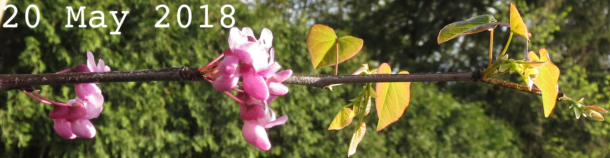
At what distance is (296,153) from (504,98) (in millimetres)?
4896

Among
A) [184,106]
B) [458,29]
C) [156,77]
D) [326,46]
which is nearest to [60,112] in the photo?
[156,77]

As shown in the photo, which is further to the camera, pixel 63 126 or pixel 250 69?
pixel 63 126

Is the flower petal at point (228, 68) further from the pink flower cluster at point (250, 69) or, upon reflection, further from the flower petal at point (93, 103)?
the flower petal at point (93, 103)

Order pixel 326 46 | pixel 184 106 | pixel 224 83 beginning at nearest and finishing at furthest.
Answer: pixel 224 83 → pixel 326 46 → pixel 184 106

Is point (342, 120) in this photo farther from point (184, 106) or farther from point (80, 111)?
point (184, 106)

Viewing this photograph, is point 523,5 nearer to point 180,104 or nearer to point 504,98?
point 504,98

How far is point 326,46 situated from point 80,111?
30cm

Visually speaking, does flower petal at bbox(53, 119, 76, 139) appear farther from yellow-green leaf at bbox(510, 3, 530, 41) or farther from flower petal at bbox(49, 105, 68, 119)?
yellow-green leaf at bbox(510, 3, 530, 41)

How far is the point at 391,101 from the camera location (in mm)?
586

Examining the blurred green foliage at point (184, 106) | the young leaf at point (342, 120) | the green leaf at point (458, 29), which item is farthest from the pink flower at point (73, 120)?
the blurred green foliage at point (184, 106)

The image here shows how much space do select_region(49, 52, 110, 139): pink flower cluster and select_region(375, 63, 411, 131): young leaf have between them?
1.05ft

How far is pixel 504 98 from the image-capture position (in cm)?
675

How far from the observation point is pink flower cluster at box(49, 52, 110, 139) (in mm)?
535

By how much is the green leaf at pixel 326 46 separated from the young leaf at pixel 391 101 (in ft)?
0.20
